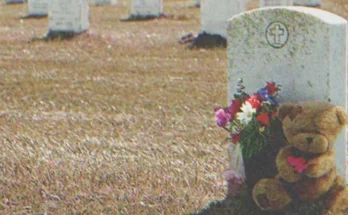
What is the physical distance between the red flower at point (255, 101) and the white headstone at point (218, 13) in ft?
24.9

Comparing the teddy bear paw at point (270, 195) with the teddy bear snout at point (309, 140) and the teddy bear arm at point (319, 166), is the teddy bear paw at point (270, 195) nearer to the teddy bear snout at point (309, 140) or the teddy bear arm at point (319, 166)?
the teddy bear arm at point (319, 166)

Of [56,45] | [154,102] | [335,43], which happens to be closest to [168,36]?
[56,45]

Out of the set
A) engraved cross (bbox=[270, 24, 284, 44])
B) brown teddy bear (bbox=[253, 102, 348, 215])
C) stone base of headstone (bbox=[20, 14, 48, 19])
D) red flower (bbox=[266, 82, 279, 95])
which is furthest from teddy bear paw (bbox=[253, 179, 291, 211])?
stone base of headstone (bbox=[20, 14, 48, 19])

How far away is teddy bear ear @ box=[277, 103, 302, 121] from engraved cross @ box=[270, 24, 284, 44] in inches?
17.9

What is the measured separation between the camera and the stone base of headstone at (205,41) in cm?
1267

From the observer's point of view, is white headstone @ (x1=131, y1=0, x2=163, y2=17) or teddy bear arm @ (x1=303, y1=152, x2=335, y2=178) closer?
teddy bear arm @ (x1=303, y1=152, x2=335, y2=178)

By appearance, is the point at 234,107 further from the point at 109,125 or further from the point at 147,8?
the point at 147,8

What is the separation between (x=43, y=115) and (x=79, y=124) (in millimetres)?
529

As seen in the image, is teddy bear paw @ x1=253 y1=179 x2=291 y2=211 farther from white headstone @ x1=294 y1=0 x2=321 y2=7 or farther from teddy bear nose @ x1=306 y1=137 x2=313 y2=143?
white headstone @ x1=294 y1=0 x2=321 y2=7

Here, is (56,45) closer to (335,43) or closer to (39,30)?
(39,30)

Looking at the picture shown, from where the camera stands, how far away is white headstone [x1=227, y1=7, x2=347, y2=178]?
527 centimetres

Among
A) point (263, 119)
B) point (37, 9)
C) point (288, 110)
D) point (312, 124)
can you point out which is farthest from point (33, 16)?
point (312, 124)

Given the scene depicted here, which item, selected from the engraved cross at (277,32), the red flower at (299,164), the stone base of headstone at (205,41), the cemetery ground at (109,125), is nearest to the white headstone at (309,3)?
the cemetery ground at (109,125)

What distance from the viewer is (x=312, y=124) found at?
5020mm
